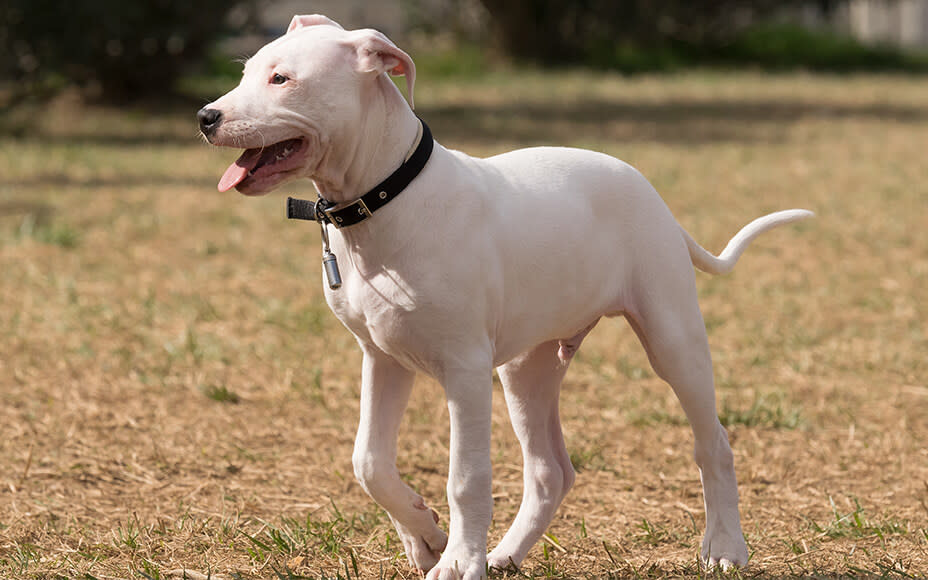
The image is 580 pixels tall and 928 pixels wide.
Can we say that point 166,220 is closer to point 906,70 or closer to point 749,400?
point 749,400

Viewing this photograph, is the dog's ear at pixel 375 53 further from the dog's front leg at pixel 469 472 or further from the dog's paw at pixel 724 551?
the dog's paw at pixel 724 551

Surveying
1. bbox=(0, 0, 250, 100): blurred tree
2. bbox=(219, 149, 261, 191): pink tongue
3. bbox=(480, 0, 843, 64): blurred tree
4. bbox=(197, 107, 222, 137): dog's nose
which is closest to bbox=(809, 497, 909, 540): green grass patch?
bbox=(219, 149, 261, 191): pink tongue

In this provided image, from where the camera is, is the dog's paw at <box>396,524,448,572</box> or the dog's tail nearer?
the dog's paw at <box>396,524,448,572</box>

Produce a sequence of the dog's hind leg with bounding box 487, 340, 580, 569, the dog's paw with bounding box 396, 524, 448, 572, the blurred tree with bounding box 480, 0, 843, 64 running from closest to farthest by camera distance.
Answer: the dog's paw with bounding box 396, 524, 448, 572 < the dog's hind leg with bounding box 487, 340, 580, 569 < the blurred tree with bounding box 480, 0, 843, 64

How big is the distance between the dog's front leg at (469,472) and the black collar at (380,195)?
0.50 metres

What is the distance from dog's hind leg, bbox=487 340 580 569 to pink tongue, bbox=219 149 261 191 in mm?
1171

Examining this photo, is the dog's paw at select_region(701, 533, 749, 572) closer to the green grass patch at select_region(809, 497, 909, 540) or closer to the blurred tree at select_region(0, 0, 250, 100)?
the green grass patch at select_region(809, 497, 909, 540)

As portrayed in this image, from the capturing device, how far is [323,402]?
5738mm

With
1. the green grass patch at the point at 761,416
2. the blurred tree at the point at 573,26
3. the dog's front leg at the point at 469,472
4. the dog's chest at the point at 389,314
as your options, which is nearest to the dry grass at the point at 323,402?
the green grass patch at the point at 761,416

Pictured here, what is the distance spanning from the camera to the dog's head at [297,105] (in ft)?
10.3

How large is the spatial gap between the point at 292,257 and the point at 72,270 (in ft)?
4.96

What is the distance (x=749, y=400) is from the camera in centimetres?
582

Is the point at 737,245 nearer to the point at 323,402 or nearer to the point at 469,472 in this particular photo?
the point at 469,472

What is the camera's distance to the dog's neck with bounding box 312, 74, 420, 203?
3283mm
